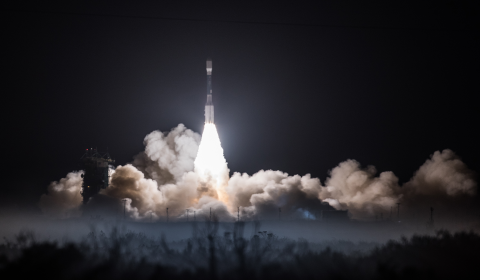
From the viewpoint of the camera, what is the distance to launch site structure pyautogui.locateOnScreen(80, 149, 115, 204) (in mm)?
87062

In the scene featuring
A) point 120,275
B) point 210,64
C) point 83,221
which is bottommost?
point 120,275

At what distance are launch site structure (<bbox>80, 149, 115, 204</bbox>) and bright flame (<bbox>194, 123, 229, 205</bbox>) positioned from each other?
14.4 metres

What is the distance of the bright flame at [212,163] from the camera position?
263 ft

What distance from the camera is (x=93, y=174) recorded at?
87750mm

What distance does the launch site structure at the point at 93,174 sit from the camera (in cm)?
8706

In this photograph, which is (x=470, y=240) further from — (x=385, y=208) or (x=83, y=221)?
(x=83, y=221)

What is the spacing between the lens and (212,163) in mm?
81500

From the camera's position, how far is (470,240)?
64.2 meters

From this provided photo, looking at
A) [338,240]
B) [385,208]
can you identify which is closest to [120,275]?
[338,240]

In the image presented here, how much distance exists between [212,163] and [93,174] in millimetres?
17322

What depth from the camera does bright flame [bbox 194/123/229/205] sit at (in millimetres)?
80062

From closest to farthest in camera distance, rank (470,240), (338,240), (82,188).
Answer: (470,240) < (338,240) < (82,188)

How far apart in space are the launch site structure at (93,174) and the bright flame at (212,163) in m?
14.4

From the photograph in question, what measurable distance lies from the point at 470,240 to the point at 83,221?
41.6 meters
